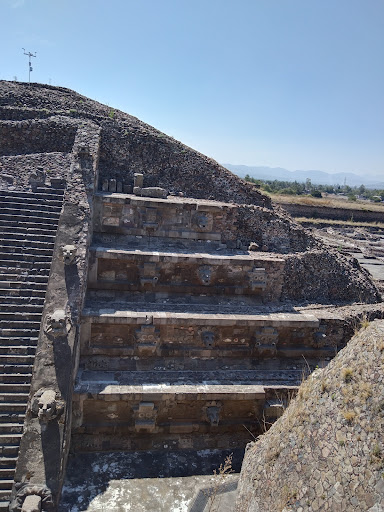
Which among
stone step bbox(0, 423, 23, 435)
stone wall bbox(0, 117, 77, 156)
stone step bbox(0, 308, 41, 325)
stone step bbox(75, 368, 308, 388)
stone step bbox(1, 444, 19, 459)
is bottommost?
stone step bbox(1, 444, 19, 459)

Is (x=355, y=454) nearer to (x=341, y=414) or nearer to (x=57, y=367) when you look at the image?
(x=341, y=414)

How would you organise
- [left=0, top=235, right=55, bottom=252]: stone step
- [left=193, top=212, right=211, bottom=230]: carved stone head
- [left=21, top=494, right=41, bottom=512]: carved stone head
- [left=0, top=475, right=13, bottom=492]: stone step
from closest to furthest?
1. [left=21, top=494, right=41, bottom=512]: carved stone head
2. [left=0, top=475, right=13, bottom=492]: stone step
3. [left=0, top=235, right=55, bottom=252]: stone step
4. [left=193, top=212, right=211, bottom=230]: carved stone head

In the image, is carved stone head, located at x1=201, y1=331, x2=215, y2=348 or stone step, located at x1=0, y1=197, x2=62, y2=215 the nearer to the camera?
carved stone head, located at x1=201, y1=331, x2=215, y2=348

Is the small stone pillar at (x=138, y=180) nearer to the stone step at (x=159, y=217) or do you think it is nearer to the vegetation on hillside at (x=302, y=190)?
the stone step at (x=159, y=217)

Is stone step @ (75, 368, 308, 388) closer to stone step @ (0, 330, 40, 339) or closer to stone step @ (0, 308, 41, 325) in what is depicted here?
stone step @ (0, 330, 40, 339)

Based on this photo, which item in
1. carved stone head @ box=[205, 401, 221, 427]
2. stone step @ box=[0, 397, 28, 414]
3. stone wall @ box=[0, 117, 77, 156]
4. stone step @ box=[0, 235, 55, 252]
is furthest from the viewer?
stone wall @ box=[0, 117, 77, 156]

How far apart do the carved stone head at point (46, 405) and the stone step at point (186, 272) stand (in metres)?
4.24

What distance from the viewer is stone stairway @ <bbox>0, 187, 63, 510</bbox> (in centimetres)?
761

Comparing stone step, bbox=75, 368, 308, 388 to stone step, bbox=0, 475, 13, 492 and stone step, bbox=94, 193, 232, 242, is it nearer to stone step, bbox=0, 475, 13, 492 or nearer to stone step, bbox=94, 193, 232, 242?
stone step, bbox=0, 475, 13, 492

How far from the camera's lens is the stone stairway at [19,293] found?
7.61m

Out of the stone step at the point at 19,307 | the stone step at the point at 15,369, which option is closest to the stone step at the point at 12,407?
the stone step at the point at 15,369

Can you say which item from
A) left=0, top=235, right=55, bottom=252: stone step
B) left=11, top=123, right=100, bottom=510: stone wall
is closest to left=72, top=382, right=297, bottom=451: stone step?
left=11, top=123, right=100, bottom=510: stone wall

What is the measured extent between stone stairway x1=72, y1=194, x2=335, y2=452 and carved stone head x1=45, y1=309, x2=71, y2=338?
135 centimetres

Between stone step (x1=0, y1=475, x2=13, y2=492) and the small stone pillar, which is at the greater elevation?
the small stone pillar
